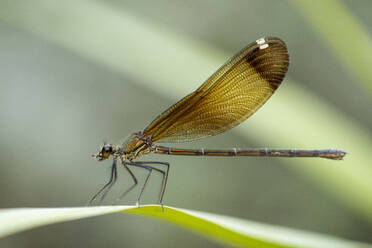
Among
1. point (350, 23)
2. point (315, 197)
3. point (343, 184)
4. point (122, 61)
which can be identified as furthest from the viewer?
point (315, 197)

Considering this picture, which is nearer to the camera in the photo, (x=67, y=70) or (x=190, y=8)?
(x=67, y=70)

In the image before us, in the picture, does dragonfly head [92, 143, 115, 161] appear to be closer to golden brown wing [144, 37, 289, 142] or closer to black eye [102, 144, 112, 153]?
black eye [102, 144, 112, 153]

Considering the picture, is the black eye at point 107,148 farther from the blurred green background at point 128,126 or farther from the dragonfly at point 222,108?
the blurred green background at point 128,126

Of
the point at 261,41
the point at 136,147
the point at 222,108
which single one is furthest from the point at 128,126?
the point at 261,41

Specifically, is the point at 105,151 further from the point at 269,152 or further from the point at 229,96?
the point at 269,152

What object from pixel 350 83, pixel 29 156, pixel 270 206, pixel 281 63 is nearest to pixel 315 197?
pixel 270 206

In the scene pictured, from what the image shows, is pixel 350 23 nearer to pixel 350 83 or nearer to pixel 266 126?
pixel 266 126

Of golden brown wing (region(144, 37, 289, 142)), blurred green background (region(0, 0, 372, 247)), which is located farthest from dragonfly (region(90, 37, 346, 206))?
blurred green background (region(0, 0, 372, 247))

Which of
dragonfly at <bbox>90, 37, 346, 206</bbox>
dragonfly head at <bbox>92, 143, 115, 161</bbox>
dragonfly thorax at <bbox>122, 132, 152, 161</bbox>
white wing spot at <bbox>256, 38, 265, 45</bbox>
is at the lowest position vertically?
dragonfly head at <bbox>92, 143, 115, 161</bbox>
